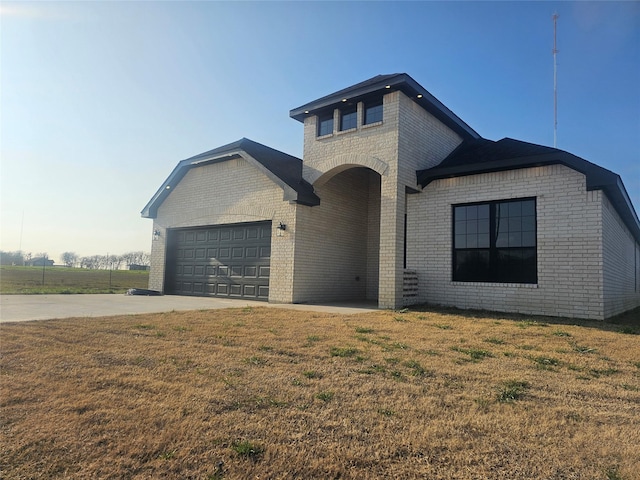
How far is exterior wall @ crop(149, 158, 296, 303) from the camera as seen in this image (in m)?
13.3

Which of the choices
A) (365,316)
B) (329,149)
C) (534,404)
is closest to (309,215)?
(329,149)

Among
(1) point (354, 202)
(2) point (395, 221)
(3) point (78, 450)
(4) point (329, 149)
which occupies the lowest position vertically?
(3) point (78, 450)

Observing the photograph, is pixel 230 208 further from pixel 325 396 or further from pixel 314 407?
pixel 314 407

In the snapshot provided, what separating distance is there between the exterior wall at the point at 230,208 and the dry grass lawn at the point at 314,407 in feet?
22.7

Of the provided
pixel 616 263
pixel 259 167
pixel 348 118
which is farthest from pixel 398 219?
pixel 616 263

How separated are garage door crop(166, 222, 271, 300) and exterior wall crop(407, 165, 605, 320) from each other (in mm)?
5782

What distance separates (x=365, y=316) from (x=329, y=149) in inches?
250

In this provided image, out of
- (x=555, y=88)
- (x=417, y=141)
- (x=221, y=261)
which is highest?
(x=555, y=88)

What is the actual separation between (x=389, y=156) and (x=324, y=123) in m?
3.10

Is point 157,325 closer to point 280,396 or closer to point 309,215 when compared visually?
point 280,396

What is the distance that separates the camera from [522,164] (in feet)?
34.4

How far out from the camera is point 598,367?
16.1ft

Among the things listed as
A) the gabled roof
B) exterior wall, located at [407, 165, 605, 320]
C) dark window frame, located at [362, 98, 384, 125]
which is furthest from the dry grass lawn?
dark window frame, located at [362, 98, 384, 125]

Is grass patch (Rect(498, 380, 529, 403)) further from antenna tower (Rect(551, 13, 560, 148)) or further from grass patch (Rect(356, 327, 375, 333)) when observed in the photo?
antenna tower (Rect(551, 13, 560, 148))
